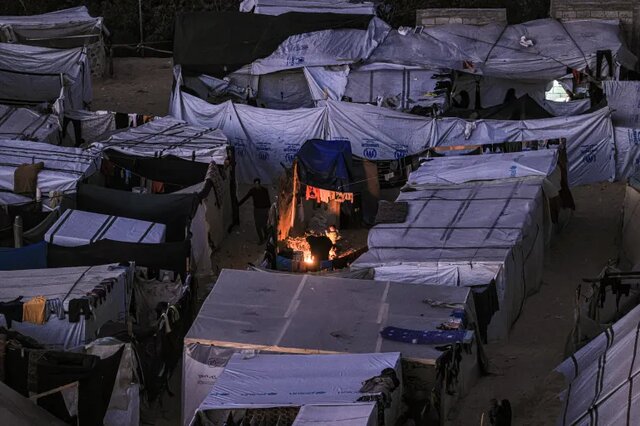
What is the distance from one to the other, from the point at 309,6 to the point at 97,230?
13.2m

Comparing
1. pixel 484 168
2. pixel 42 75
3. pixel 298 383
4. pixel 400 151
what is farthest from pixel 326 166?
pixel 298 383

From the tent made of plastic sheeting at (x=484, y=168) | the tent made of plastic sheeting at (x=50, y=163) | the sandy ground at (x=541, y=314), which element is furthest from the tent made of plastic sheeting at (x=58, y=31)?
the tent made of plastic sheeting at (x=484, y=168)

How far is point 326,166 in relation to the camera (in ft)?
79.2

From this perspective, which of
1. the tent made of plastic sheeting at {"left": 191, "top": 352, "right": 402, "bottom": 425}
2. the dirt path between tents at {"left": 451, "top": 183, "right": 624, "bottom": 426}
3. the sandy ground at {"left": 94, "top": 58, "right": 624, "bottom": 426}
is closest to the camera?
the tent made of plastic sheeting at {"left": 191, "top": 352, "right": 402, "bottom": 425}

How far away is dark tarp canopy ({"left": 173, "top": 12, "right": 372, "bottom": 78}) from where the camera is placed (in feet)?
100

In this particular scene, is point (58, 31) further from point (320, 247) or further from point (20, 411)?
point (20, 411)

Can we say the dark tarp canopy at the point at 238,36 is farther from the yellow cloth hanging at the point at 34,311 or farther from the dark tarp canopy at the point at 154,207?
the yellow cloth hanging at the point at 34,311

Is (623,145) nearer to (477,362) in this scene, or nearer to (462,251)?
(462,251)

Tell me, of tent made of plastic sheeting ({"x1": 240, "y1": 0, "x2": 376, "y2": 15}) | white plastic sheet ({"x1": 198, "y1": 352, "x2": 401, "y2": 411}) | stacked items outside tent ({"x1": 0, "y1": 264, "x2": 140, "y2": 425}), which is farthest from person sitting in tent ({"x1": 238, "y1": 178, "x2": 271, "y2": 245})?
tent made of plastic sheeting ({"x1": 240, "y1": 0, "x2": 376, "y2": 15})

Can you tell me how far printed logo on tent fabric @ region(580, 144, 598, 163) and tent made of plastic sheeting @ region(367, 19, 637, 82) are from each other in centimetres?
329

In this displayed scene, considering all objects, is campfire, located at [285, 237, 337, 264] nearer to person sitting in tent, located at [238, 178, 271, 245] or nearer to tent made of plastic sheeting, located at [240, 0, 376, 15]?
person sitting in tent, located at [238, 178, 271, 245]

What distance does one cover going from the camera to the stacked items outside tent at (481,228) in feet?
63.9

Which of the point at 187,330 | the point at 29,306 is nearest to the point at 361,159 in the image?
the point at 187,330

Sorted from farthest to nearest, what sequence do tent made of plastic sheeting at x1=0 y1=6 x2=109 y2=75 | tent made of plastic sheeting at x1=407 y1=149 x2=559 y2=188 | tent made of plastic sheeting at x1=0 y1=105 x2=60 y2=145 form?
tent made of plastic sheeting at x1=0 y1=6 x2=109 y2=75
tent made of plastic sheeting at x1=0 y1=105 x2=60 y2=145
tent made of plastic sheeting at x1=407 y1=149 x2=559 y2=188
